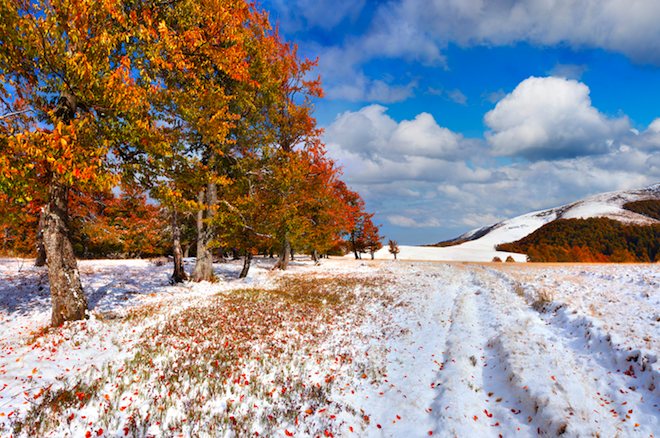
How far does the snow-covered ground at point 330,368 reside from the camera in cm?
582

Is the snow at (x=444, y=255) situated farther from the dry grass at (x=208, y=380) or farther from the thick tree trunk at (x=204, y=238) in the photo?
the dry grass at (x=208, y=380)

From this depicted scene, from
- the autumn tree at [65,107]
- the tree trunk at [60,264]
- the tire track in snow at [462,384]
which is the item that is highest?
the autumn tree at [65,107]

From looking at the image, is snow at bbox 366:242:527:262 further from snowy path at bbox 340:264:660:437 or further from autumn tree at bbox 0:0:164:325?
autumn tree at bbox 0:0:164:325

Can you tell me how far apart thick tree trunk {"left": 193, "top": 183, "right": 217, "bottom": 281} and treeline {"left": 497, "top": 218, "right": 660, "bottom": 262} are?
125 metres

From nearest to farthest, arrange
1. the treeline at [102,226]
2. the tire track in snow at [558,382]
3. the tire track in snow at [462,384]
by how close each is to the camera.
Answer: the tire track in snow at [558,382] < the tire track in snow at [462,384] < the treeline at [102,226]

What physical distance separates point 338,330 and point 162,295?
9318 mm

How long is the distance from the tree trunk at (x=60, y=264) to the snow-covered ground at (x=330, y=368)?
0.61 m

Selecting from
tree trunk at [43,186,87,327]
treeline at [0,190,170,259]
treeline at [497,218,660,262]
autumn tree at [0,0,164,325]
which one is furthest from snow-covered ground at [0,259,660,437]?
treeline at [497,218,660,262]

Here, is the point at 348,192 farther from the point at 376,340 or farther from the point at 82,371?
the point at 82,371

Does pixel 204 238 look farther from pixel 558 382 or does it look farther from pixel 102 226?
pixel 558 382

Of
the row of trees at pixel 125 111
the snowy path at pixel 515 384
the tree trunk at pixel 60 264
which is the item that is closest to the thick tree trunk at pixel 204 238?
the row of trees at pixel 125 111

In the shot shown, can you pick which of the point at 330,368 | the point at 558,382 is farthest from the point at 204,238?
the point at 558,382

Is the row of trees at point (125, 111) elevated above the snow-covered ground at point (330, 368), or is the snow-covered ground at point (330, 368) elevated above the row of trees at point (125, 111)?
the row of trees at point (125, 111)

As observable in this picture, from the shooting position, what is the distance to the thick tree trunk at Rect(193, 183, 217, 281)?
18188 millimetres
